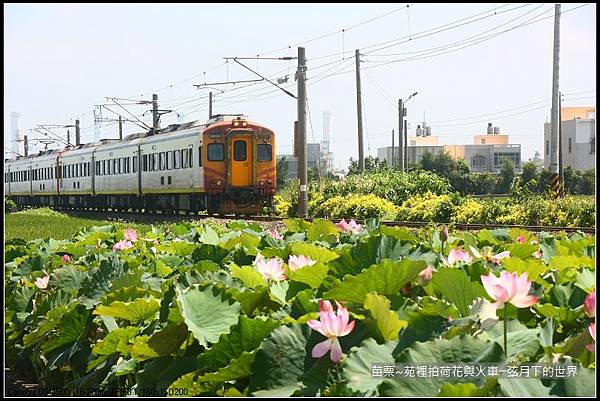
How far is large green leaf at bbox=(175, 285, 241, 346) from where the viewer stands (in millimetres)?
2842

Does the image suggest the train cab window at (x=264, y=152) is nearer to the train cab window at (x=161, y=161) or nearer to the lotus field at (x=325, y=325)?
the train cab window at (x=161, y=161)

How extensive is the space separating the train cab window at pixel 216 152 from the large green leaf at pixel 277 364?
23.4 m

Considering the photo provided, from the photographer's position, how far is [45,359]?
3850 millimetres

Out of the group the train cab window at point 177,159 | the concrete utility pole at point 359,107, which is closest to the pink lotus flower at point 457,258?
the train cab window at point 177,159

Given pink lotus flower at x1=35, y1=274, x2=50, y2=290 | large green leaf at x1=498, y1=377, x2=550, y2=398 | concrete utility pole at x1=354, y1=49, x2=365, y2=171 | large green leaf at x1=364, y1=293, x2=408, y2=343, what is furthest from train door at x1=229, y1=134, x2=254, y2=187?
large green leaf at x1=498, y1=377, x2=550, y2=398

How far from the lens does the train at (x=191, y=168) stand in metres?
25.9

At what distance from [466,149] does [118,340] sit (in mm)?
113797

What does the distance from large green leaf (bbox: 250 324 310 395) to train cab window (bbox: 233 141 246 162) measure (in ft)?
77.9

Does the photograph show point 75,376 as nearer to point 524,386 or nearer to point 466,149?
point 524,386

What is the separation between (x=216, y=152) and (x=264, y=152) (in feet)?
5.57

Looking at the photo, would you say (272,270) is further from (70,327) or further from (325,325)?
(325,325)

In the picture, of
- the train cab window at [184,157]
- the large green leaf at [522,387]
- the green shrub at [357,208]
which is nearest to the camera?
the large green leaf at [522,387]

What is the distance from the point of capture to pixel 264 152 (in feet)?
88.3

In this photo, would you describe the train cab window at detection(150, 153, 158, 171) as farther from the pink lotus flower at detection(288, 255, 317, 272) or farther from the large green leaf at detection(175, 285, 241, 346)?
the large green leaf at detection(175, 285, 241, 346)
